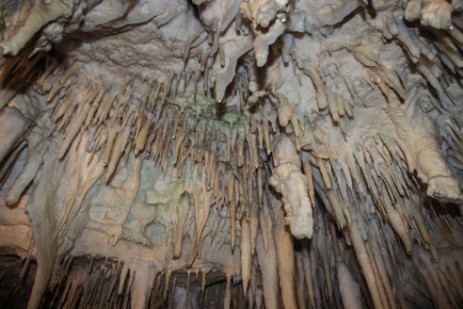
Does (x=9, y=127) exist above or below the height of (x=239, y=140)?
below

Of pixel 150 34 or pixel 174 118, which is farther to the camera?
pixel 174 118

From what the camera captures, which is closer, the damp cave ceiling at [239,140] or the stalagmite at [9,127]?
the damp cave ceiling at [239,140]

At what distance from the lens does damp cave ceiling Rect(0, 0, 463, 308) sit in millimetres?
3871

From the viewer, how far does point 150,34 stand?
442 cm

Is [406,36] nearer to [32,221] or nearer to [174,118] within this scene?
[174,118]

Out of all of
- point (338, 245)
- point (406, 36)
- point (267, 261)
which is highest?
point (406, 36)

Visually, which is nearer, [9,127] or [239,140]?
[9,127]

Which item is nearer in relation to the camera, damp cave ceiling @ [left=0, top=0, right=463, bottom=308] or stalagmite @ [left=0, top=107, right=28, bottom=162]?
damp cave ceiling @ [left=0, top=0, right=463, bottom=308]

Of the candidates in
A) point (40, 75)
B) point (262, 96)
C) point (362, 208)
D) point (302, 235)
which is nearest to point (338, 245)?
point (362, 208)

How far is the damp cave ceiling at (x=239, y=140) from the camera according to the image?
3.87 metres

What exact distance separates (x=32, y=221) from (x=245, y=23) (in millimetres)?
4686

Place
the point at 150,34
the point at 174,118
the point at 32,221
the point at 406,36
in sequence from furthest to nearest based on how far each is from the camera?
1. the point at 174,118
2. the point at 32,221
3. the point at 150,34
4. the point at 406,36

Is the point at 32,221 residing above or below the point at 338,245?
below

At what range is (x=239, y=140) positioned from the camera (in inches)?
235
